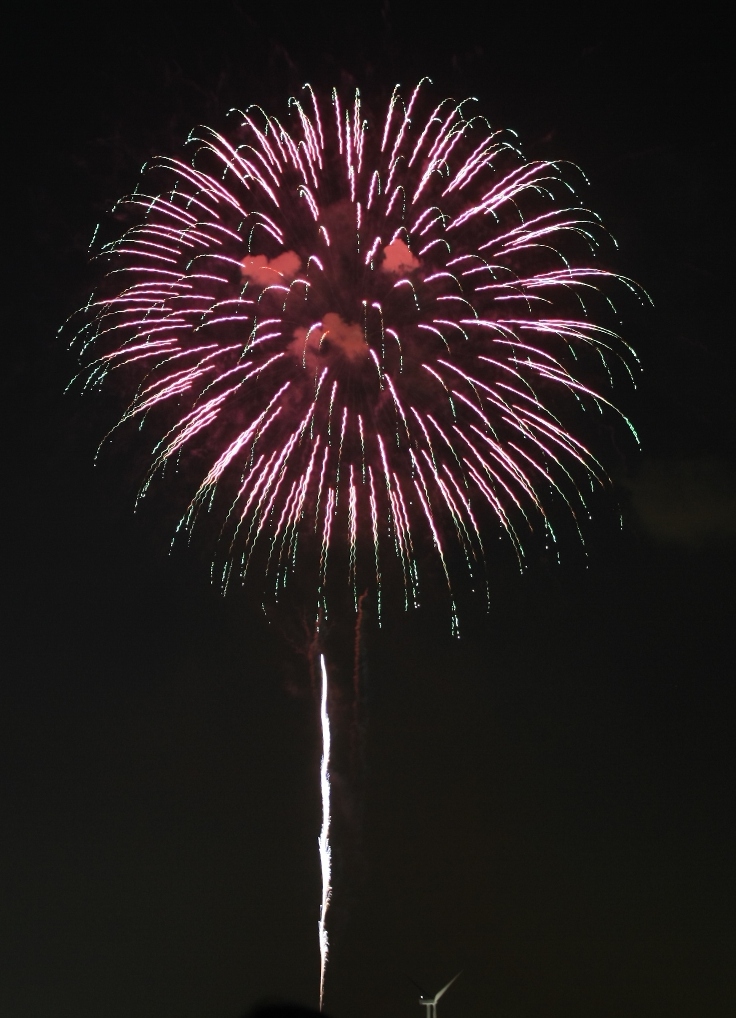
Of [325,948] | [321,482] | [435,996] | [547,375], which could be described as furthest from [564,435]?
[435,996]

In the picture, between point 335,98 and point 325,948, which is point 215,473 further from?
point 325,948

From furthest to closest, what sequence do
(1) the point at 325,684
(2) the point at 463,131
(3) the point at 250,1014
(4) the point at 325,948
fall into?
(4) the point at 325,948
(1) the point at 325,684
(2) the point at 463,131
(3) the point at 250,1014

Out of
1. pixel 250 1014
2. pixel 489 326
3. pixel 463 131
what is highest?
pixel 463 131

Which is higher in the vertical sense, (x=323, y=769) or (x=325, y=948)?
(x=323, y=769)

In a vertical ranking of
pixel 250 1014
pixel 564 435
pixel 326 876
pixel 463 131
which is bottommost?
pixel 250 1014

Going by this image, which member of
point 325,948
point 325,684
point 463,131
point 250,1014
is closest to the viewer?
point 250,1014

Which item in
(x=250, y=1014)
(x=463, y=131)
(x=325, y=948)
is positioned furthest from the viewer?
(x=325, y=948)

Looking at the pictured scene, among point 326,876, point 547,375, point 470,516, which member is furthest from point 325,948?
point 547,375

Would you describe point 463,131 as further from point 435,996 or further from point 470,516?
point 435,996

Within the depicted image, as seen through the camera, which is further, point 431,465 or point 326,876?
point 326,876
